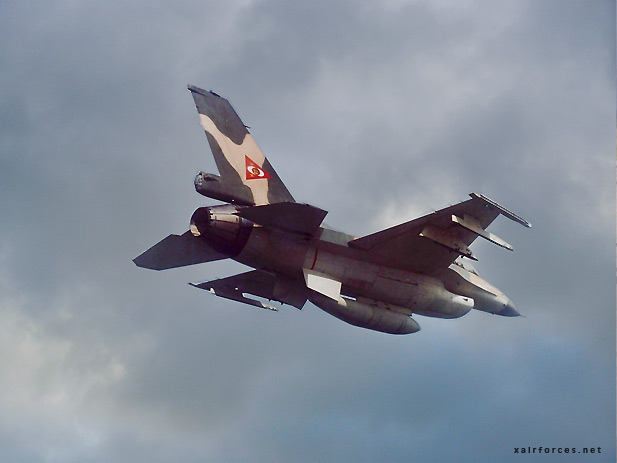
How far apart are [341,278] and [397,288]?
2.34 meters

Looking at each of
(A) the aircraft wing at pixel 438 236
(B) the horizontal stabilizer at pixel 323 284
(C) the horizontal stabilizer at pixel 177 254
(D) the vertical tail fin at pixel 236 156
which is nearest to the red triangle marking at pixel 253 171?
(D) the vertical tail fin at pixel 236 156

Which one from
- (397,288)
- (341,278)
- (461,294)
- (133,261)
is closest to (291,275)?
(341,278)

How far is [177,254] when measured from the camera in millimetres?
23703

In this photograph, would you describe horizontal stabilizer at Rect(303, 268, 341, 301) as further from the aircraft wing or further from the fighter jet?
the aircraft wing

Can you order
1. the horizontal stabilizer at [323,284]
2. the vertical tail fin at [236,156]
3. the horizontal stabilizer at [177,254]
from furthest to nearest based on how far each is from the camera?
the horizontal stabilizer at [177,254], the horizontal stabilizer at [323,284], the vertical tail fin at [236,156]

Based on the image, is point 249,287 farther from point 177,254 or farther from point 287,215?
point 287,215

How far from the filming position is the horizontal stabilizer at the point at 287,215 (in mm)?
21141

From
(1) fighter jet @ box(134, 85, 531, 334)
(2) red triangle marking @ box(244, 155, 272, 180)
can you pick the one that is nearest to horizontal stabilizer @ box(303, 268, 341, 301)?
(1) fighter jet @ box(134, 85, 531, 334)

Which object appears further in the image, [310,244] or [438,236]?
[438,236]

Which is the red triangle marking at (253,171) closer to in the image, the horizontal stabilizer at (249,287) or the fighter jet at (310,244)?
the fighter jet at (310,244)

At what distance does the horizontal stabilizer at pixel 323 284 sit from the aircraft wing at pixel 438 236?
4.78ft

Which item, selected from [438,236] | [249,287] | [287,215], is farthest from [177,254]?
[438,236]

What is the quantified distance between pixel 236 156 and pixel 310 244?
3832mm

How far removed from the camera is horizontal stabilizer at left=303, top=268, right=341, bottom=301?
74.3 ft
